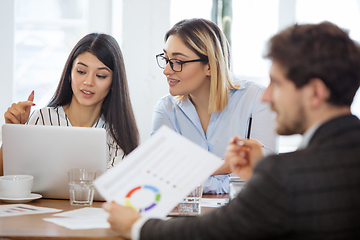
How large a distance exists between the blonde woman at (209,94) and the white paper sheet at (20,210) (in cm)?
94

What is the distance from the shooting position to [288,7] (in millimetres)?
3268

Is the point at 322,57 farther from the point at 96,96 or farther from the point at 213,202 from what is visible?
the point at 96,96

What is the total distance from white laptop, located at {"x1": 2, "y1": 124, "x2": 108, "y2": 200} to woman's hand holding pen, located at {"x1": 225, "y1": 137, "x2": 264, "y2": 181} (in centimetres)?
51

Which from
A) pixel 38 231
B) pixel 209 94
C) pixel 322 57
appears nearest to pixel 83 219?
pixel 38 231

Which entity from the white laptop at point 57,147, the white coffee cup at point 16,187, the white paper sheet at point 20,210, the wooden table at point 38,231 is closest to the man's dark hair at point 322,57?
the wooden table at point 38,231

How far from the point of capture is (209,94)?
216 centimetres

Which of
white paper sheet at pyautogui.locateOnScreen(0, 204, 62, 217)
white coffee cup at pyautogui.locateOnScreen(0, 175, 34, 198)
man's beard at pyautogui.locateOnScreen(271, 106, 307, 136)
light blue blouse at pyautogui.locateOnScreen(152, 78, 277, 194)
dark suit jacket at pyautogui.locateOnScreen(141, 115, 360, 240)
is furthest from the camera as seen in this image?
light blue blouse at pyautogui.locateOnScreen(152, 78, 277, 194)

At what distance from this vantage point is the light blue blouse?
79.4 inches

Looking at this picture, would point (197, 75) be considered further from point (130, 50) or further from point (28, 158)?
point (130, 50)

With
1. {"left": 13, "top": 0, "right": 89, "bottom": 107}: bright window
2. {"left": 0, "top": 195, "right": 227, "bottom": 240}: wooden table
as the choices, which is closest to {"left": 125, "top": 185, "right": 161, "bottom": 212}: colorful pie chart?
{"left": 0, "top": 195, "right": 227, "bottom": 240}: wooden table

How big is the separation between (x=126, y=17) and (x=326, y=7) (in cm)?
177

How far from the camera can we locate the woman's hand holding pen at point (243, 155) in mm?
1138

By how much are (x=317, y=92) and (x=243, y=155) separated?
1.21 ft

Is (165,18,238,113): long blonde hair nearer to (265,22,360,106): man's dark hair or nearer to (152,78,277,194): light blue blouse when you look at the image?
(152,78,277,194): light blue blouse
